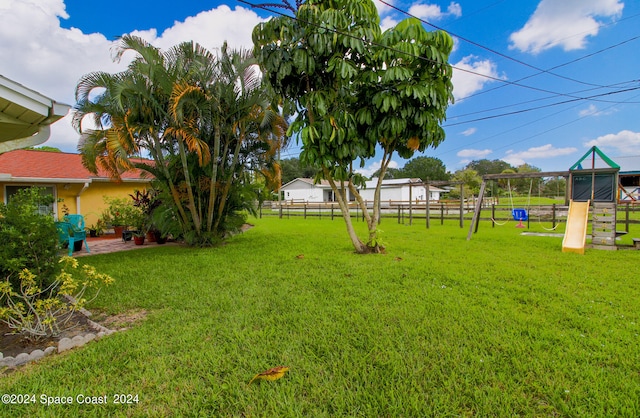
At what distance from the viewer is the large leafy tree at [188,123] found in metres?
6.07

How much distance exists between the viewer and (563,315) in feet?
9.89

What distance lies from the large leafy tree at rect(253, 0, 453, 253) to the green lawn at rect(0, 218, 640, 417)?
244 cm

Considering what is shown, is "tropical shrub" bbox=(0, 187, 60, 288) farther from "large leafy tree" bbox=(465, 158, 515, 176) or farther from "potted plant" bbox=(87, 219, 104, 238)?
"large leafy tree" bbox=(465, 158, 515, 176)

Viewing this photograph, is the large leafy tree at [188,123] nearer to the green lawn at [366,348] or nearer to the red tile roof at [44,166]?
the red tile roof at [44,166]

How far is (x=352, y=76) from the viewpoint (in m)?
5.35

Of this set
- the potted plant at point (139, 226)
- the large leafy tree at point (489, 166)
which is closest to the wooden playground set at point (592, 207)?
the potted plant at point (139, 226)

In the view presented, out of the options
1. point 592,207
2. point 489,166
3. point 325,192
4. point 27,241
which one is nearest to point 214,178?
point 27,241

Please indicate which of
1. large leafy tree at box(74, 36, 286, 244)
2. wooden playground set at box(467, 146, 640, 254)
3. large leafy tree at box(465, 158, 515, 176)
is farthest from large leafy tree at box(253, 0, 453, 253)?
large leafy tree at box(465, 158, 515, 176)

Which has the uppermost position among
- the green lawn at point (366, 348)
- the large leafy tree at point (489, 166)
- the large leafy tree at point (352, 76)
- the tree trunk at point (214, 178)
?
the large leafy tree at point (489, 166)

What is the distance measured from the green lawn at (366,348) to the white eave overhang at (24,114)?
7.48 feet

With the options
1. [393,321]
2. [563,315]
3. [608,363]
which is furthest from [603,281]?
[393,321]

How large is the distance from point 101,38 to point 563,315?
32.7 feet

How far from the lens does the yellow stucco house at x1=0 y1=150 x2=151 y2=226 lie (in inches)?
350

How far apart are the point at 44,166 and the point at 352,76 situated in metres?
11.2
